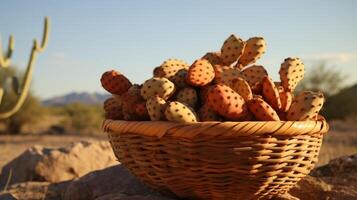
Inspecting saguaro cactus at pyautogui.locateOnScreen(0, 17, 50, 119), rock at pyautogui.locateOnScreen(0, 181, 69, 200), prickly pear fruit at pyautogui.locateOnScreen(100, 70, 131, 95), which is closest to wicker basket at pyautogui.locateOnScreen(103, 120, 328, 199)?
prickly pear fruit at pyautogui.locateOnScreen(100, 70, 131, 95)

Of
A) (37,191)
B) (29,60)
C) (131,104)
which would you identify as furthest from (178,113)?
(29,60)

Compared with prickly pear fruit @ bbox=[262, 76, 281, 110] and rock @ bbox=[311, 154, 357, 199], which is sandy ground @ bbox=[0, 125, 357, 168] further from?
prickly pear fruit @ bbox=[262, 76, 281, 110]

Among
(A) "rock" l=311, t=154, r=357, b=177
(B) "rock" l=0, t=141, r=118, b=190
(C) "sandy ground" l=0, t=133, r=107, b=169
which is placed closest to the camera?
(A) "rock" l=311, t=154, r=357, b=177

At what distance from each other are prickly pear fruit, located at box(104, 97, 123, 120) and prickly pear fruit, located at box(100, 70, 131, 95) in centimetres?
8

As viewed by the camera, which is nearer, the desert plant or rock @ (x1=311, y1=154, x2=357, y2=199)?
rock @ (x1=311, y1=154, x2=357, y2=199)

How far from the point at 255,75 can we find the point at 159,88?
491 millimetres

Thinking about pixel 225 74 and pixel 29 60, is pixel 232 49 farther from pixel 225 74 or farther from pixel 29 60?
pixel 29 60

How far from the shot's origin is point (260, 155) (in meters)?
1.78

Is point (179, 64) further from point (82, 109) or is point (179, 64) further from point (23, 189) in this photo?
point (82, 109)

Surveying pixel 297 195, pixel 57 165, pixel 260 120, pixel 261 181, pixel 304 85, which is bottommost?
pixel 304 85

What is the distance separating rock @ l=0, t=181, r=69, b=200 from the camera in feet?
9.89

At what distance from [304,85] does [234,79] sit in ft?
56.9

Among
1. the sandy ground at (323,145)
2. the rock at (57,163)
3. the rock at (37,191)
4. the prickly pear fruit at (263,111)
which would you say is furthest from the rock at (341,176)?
the rock at (57,163)

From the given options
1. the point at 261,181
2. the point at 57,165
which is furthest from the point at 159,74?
the point at 57,165
